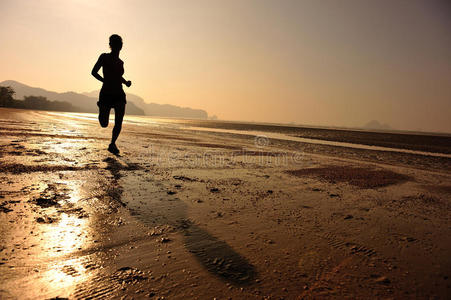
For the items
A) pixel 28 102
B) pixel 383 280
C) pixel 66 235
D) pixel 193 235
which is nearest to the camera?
pixel 383 280

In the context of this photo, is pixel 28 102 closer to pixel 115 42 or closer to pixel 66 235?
pixel 115 42

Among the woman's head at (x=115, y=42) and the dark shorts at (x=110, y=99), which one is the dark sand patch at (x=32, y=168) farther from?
the woman's head at (x=115, y=42)

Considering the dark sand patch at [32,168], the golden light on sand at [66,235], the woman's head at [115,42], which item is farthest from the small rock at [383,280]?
the woman's head at [115,42]

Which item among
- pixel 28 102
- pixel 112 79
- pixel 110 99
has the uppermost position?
pixel 28 102

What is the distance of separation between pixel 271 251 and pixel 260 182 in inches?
89.2

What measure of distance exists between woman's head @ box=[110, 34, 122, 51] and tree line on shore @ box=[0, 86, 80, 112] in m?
81.5

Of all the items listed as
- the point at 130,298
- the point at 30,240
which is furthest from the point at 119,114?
the point at 130,298

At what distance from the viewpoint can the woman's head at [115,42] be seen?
17.6 feet

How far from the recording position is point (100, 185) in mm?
3006

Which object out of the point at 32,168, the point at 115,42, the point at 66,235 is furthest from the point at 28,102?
the point at 66,235

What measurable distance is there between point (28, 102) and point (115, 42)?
115956 millimetres

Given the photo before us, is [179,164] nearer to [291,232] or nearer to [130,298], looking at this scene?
[291,232]

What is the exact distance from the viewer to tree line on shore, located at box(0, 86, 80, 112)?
6356cm

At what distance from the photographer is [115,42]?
5.40 m
